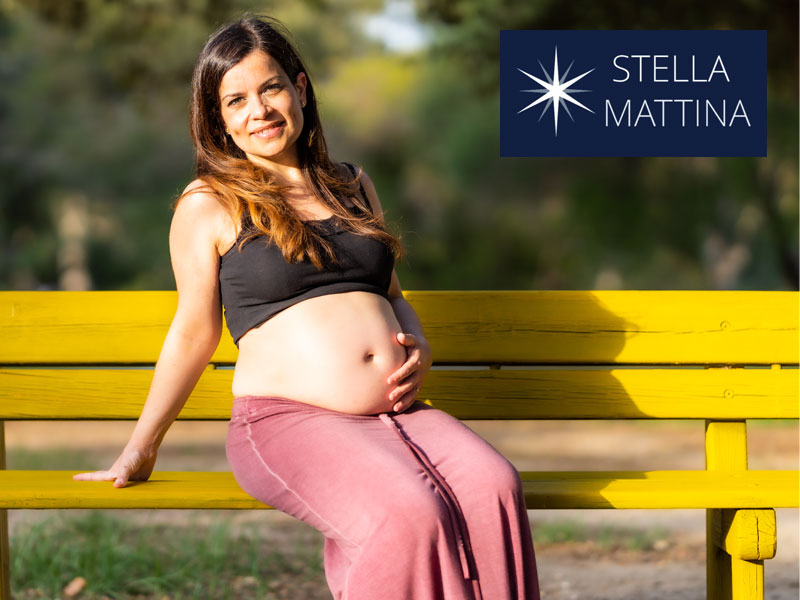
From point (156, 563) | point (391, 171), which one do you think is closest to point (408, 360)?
point (156, 563)

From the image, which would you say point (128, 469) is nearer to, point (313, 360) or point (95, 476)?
point (95, 476)

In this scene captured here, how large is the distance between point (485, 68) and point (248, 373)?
784cm

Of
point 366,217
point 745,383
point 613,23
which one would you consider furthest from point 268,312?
point 613,23

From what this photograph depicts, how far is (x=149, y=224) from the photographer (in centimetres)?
1104

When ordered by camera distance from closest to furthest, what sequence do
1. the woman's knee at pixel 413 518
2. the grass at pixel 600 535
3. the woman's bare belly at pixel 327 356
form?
the woman's knee at pixel 413 518
the woman's bare belly at pixel 327 356
the grass at pixel 600 535

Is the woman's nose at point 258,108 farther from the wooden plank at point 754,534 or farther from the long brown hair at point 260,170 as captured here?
the wooden plank at point 754,534

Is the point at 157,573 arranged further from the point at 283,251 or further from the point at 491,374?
the point at 283,251

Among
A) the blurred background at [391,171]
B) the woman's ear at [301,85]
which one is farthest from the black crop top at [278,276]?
the blurred background at [391,171]

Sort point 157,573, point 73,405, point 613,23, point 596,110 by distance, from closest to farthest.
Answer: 1. point 73,405
2. point 157,573
3. point 596,110
4. point 613,23

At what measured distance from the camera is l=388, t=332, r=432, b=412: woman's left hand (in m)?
2.66

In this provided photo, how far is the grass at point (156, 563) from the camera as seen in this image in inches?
147

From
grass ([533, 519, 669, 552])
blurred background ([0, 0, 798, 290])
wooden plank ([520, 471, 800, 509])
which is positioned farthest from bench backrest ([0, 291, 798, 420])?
blurred background ([0, 0, 798, 290])

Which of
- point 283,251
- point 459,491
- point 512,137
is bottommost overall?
point 459,491

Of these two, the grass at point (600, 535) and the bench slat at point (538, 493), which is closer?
the bench slat at point (538, 493)
